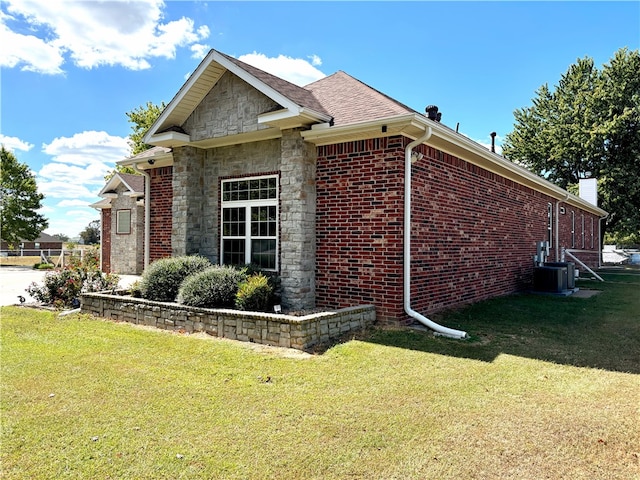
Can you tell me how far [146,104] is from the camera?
34.2m

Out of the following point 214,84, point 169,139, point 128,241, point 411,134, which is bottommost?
point 128,241

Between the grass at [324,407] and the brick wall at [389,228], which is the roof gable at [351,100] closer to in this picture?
the brick wall at [389,228]

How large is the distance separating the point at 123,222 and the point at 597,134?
98.2 ft

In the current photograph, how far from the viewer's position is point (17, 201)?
3688cm

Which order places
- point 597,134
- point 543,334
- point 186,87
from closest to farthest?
point 543,334
point 186,87
point 597,134

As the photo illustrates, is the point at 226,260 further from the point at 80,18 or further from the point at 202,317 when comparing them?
the point at 80,18

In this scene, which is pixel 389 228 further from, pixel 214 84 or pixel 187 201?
pixel 214 84

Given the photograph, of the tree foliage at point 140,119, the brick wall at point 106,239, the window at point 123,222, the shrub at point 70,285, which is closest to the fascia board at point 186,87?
the shrub at point 70,285

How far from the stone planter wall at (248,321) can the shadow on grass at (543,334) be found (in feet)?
1.64

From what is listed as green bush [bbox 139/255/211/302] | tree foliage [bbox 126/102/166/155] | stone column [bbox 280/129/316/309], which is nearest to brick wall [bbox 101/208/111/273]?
green bush [bbox 139/255/211/302]

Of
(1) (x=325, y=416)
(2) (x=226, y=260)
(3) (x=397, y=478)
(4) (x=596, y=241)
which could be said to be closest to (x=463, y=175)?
(2) (x=226, y=260)

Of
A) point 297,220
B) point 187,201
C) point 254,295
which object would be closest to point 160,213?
point 187,201

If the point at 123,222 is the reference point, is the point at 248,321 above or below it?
below

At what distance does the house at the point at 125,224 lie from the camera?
669 inches
